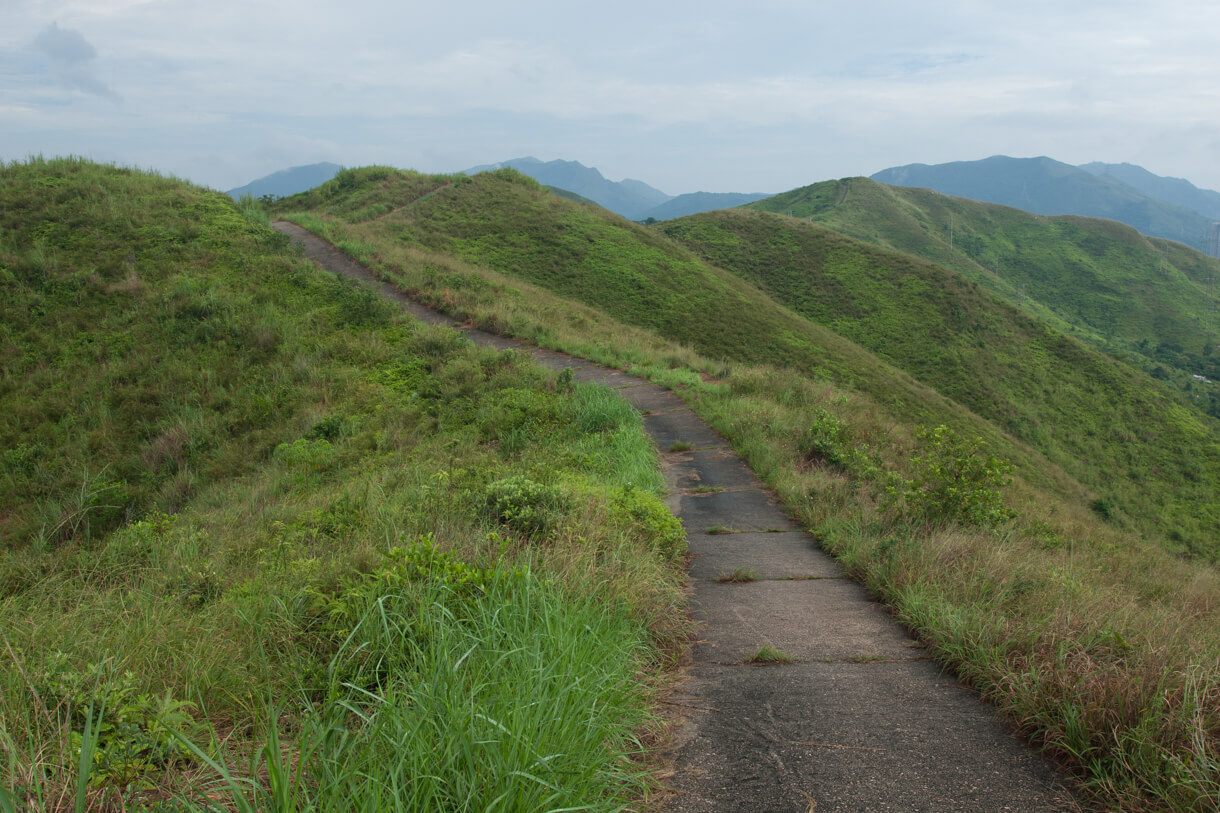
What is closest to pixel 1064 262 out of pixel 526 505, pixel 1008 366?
pixel 1008 366

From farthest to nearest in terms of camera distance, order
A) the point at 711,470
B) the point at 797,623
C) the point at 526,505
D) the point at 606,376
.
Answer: the point at 606,376
the point at 711,470
the point at 526,505
the point at 797,623

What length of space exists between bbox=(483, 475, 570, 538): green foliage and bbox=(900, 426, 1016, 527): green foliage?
317 cm

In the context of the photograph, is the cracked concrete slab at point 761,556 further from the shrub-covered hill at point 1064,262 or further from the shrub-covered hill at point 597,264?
the shrub-covered hill at point 1064,262

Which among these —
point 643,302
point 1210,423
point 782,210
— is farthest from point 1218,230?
point 643,302

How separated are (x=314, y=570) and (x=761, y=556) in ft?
11.3

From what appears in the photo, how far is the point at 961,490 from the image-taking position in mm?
5648

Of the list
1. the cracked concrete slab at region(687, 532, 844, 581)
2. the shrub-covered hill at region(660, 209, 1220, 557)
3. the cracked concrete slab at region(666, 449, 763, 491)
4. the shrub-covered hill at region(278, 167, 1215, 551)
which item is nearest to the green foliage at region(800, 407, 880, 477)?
the cracked concrete slab at region(666, 449, 763, 491)

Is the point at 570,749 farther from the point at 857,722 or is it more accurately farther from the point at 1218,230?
the point at 1218,230

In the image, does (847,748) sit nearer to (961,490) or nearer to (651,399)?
(961,490)

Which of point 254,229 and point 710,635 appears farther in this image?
point 254,229

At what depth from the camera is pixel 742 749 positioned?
102 inches

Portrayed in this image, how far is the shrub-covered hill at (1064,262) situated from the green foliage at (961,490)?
72.8m

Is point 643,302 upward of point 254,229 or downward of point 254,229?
downward

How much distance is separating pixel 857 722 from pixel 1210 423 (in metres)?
56.2
